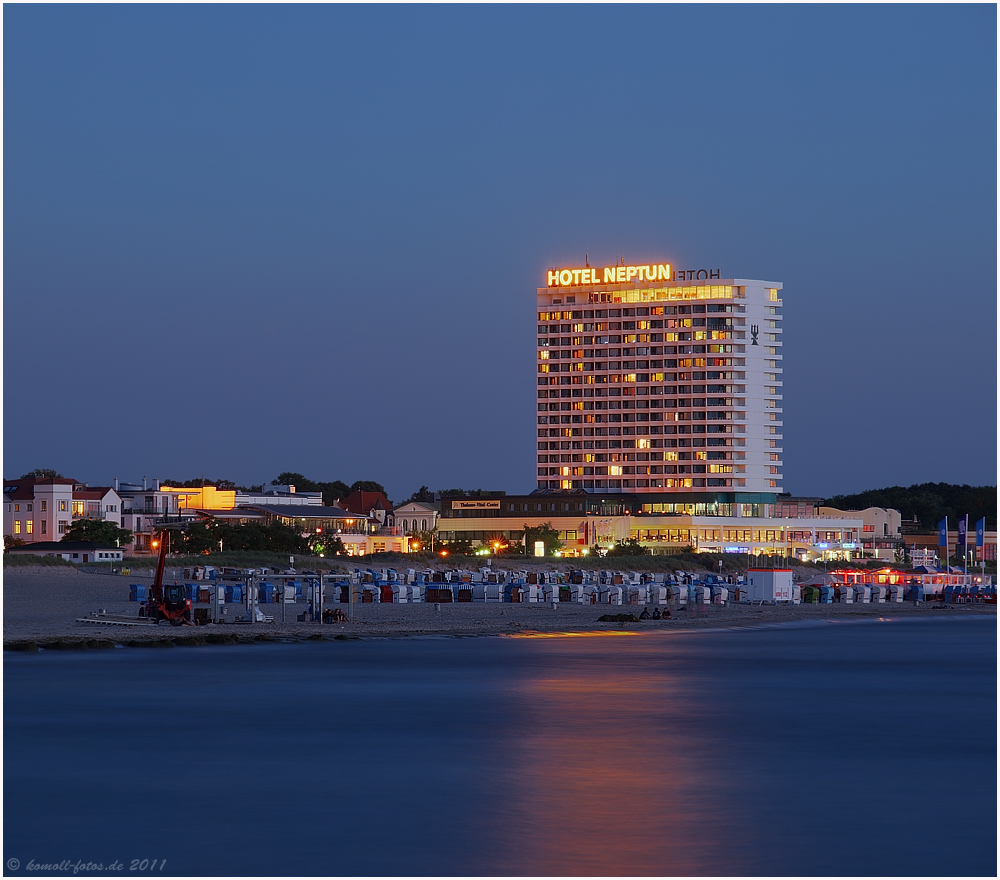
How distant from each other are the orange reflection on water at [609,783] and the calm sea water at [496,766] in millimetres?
68

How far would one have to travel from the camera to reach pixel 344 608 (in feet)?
231

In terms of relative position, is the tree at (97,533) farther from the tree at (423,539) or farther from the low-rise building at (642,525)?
the low-rise building at (642,525)

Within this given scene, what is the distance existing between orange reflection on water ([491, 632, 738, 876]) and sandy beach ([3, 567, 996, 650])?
16777mm

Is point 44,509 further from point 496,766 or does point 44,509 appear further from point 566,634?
point 496,766

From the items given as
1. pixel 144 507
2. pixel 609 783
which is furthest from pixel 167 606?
pixel 144 507

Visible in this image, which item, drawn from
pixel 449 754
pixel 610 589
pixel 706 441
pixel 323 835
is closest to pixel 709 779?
pixel 449 754

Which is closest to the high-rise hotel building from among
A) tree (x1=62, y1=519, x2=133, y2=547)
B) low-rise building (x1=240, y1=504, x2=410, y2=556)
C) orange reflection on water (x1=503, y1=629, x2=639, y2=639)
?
low-rise building (x1=240, y1=504, x2=410, y2=556)

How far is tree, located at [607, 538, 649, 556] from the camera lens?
557 ft

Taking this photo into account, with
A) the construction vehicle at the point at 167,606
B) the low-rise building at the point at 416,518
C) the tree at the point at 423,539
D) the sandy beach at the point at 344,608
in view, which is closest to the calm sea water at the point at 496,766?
the sandy beach at the point at 344,608

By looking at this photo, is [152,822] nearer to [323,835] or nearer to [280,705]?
[323,835]

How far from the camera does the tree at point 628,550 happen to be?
6678 inches

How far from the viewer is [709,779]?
23.5m

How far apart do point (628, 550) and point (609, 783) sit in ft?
490

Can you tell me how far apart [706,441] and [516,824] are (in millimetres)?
178826
